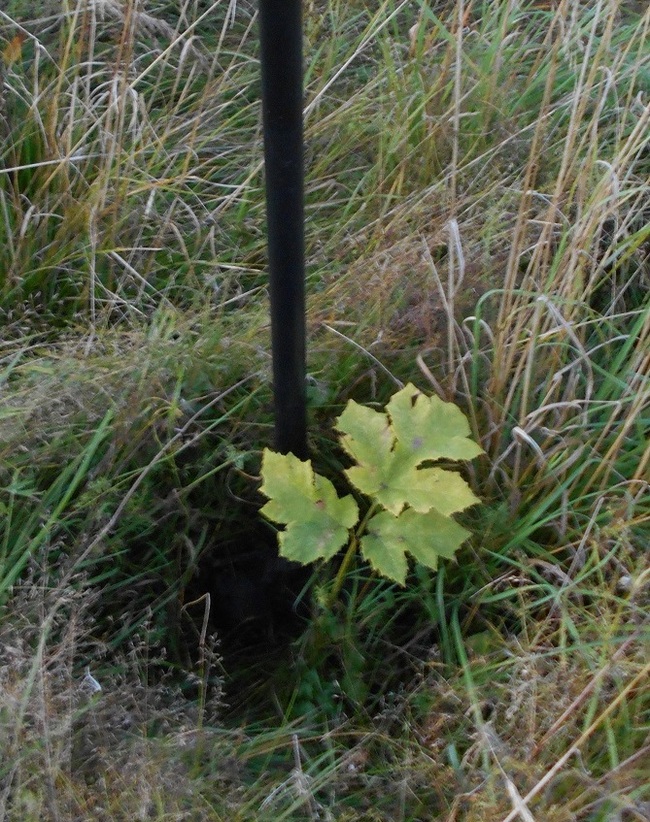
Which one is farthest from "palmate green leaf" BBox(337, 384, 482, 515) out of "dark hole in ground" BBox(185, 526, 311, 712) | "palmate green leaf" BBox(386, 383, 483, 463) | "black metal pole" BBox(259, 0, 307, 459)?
"dark hole in ground" BBox(185, 526, 311, 712)

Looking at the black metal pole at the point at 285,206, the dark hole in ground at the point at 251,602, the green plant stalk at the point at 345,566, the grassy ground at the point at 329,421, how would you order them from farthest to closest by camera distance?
1. the dark hole in ground at the point at 251,602
2. the green plant stalk at the point at 345,566
3. the grassy ground at the point at 329,421
4. the black metal pole at the point at 285,206

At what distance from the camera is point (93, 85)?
2221 mm

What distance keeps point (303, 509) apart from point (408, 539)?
0.16 meters

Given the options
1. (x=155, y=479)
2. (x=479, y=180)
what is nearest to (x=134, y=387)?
(x=155, y=479)

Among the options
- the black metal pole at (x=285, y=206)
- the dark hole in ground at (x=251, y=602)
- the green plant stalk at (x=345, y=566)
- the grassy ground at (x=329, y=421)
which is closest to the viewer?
the black metal pole at (x=285, y=206)

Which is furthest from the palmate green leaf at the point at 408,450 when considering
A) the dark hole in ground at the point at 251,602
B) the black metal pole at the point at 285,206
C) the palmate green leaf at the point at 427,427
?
the dark hole in ground at the point at 251,602

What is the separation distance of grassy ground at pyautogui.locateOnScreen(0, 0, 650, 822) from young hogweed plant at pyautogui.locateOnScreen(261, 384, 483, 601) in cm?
16

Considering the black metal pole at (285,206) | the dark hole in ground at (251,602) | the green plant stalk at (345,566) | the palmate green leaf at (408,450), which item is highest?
the black metal pole at (285,206)

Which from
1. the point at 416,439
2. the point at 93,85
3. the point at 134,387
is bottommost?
the point at 134,387

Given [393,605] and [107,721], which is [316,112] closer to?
[393,605]

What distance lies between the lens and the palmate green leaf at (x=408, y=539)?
1.22m

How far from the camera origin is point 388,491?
4.04 ft

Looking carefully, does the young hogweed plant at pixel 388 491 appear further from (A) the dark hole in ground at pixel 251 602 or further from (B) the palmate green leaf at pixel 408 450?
(A) the dark hole in ground at pixel 251 602

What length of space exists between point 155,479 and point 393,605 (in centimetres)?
45
